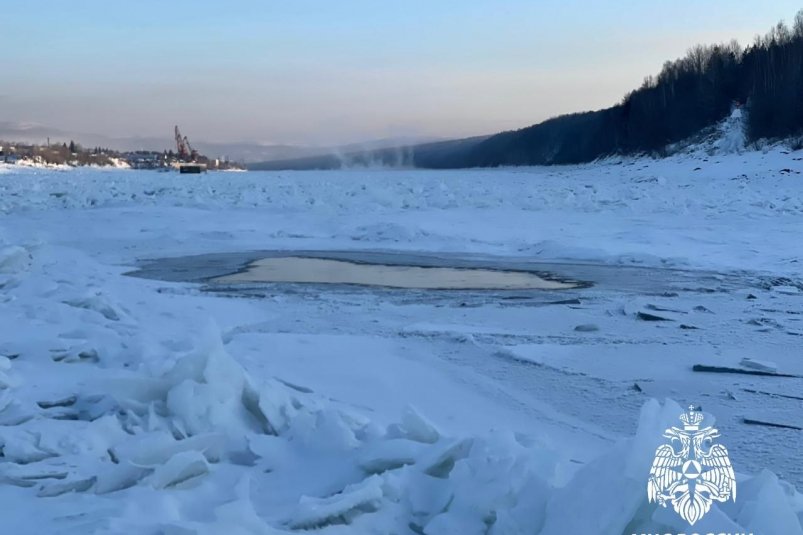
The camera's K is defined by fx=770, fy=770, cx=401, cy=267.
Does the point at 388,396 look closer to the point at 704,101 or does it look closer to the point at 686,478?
the point at 686,478

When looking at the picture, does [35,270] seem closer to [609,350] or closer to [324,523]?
[609,350]

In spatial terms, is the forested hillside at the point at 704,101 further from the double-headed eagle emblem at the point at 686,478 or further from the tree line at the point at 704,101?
the double-headed eagle emblem at the point at 686,478

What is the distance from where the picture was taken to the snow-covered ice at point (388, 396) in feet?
7.23

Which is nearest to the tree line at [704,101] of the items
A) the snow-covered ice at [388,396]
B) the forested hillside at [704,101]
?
the forested hillside at [704,101]

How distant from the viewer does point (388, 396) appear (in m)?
3.80

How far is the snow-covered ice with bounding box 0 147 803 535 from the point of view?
2.21 m

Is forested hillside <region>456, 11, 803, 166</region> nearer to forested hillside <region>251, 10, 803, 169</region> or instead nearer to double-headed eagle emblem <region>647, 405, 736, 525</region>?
forested hillside <region>251, 10, 803, 169</region>

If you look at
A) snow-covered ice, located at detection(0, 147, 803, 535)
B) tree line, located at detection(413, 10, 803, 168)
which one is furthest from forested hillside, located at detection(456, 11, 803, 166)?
snow-covered ice, located at detection(0, 147, 803, 535)

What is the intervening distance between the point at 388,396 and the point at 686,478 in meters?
1.92

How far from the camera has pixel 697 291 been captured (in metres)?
6.59

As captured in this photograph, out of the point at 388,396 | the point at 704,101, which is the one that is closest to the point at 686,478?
the point at 388,396

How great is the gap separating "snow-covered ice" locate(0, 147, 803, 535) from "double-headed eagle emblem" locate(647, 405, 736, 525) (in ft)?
0.13

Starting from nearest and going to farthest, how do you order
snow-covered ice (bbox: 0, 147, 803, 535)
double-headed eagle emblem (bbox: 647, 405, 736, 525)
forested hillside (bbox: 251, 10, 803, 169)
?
double-headed eagle emblem (bbox: 647, 405, 736, 525) → snow-covered ice (bbox: 0, 147, 803, 535) → forested hillside (bbox: 251, 10, 803, 169)

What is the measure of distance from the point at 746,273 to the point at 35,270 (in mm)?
6743
